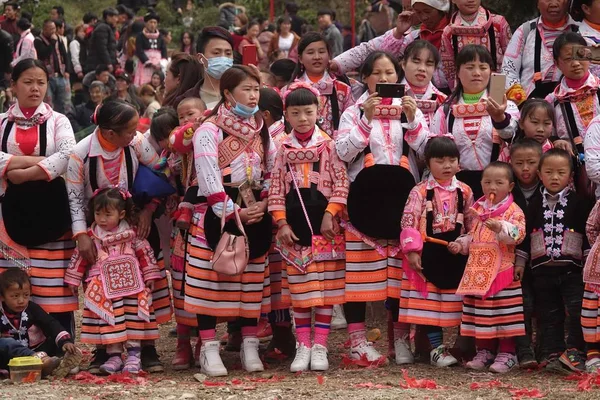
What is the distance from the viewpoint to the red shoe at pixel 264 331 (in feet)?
28.7

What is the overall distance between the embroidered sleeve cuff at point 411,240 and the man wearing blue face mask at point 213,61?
69.1 inches

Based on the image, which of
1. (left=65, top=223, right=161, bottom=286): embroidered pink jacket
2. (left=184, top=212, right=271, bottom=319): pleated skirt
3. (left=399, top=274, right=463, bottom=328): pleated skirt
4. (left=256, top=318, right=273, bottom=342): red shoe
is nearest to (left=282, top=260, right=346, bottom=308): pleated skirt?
(left=184, top=212, right=271, bottom=319): pleated skirt

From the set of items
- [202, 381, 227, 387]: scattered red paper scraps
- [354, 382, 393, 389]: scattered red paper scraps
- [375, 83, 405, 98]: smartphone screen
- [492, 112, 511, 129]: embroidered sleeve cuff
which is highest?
[375, 83, 405, 98]: smartphone screen

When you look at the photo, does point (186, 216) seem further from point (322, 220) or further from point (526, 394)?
point (526, 394)

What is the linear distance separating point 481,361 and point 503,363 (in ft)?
0.55

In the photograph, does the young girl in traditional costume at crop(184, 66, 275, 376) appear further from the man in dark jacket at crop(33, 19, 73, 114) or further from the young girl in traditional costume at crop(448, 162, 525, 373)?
the man in dark jacket at crop(33, 19, 73, 114)

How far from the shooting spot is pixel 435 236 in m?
7.81

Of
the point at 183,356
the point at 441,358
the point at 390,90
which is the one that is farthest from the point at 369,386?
the point at 390,90

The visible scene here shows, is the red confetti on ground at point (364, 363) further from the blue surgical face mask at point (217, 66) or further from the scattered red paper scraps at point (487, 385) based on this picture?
the blue surgical face mask at point (217, 66)

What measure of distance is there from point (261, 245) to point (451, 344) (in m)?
1.78

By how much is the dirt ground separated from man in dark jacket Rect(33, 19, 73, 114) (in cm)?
1236

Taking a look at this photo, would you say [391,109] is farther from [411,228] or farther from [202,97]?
[202,97]

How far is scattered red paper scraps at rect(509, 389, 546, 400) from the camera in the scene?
22.8ft

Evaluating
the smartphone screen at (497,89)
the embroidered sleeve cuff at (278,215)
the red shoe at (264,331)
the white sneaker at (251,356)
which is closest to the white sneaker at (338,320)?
the red shoe at (264,331)
